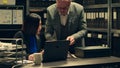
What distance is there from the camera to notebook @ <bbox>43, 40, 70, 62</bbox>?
2203 millimetres

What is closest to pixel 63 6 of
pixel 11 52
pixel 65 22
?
pixel 65 22

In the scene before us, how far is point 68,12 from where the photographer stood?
323 centimetres

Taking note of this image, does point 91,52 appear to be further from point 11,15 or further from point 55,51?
point 11,15

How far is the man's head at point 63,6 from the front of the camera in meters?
3.06

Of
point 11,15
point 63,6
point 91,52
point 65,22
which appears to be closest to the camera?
point 91,52

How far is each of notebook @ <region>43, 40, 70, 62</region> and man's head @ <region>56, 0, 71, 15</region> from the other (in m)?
0.84

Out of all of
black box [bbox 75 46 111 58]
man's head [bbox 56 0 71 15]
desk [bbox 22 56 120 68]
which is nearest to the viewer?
desk [bbox 22 56 120 68]

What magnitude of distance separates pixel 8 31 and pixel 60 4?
5.05 ft

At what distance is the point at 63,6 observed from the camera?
10.2ft

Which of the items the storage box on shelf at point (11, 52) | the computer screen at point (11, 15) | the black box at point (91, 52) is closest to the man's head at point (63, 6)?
the black box at point (91, 52)

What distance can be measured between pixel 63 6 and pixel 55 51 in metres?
0.97

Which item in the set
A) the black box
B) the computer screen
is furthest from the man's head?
the computer screen

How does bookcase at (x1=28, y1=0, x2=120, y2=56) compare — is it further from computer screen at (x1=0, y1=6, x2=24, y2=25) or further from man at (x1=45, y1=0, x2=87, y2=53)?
man at (x1=45, y1=0, x2=87, y2=53)

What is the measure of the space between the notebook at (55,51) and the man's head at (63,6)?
2.76 ft
